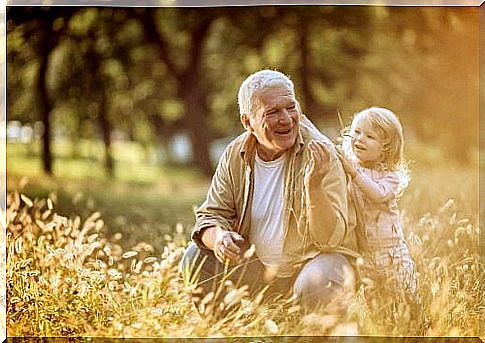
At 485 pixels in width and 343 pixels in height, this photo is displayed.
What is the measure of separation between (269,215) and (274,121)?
1.75 feet

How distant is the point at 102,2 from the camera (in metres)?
6.27

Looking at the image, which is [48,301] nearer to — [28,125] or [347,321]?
[28,125]

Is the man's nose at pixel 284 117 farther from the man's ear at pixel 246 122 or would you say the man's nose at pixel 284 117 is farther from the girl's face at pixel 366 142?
the girl's face at pixel 366 142

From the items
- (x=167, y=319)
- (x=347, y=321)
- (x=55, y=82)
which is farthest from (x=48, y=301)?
(x=347, y=321)

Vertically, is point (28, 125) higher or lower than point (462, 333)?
higher

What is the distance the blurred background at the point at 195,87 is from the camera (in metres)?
6.22

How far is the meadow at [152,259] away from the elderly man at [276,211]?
0.14 m

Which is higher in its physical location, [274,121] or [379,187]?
[274,121]

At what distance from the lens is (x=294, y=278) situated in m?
6.13

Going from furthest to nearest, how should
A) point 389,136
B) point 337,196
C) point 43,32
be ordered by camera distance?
point 43,32 → point 389,136 → point 337,196

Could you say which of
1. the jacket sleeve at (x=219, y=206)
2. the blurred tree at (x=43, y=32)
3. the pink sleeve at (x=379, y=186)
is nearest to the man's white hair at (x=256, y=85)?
the jacket sleeve at (x=219, y=206)

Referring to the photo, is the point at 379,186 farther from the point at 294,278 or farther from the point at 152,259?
the point at 152,259

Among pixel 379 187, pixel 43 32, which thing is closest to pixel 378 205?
pixel 379 187

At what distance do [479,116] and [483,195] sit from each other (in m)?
0.46
